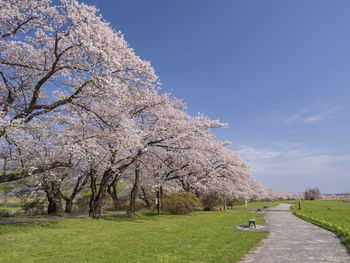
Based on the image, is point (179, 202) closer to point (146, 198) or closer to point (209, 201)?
point (209, 201)

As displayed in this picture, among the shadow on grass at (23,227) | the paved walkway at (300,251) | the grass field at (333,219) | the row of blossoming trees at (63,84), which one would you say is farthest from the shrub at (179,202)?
the paved walkway at (300,251)

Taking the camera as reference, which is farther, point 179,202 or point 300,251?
point 179,202

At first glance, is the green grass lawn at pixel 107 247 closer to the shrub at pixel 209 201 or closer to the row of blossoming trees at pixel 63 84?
the row of blossoming trees at pixel 63 84

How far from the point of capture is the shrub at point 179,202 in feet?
89.7

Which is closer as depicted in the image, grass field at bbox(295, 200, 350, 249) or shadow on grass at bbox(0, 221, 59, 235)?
grass field at bbox(295, 200, 350, 249)

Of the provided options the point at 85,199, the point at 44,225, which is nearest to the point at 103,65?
the point at 44,225

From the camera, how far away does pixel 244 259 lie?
8023mm

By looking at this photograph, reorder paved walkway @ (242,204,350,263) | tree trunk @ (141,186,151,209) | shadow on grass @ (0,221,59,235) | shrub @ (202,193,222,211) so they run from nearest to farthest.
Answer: paved walkway @ (242,204,350,263) → shadow on grass @ (0,221,59,235) → tree trunk @ (141,186,151,209) → shrub @ (202,193,222,211)

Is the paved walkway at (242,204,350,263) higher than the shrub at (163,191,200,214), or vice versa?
the shrub at (163,191,200,214)

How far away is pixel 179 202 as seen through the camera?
89.8ft

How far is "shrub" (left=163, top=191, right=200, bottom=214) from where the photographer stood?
2734cm

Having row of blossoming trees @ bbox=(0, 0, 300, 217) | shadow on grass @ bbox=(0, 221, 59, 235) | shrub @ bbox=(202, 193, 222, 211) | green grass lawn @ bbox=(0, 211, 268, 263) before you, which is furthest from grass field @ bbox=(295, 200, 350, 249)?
shadow on grass @ bbox=(0, 221, 59, 235)

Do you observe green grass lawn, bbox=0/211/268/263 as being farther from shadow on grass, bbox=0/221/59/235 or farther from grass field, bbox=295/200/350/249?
grass field, bbox=295/200/350/249

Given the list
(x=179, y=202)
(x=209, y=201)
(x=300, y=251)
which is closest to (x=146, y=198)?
(x=209, y=201)
